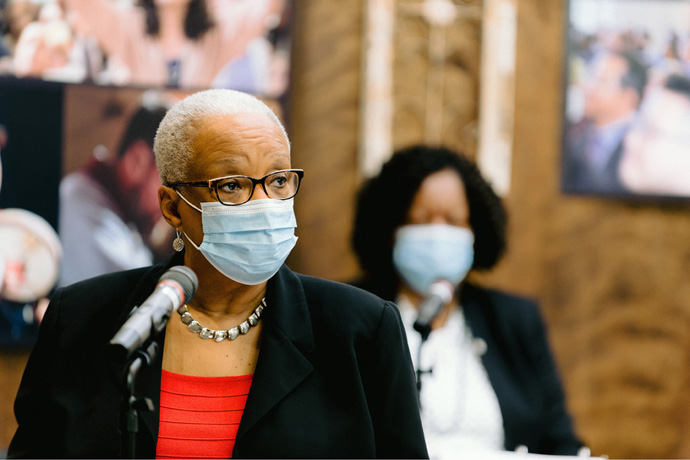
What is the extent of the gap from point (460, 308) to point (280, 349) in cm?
143

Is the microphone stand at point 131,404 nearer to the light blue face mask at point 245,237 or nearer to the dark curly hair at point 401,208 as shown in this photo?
the light blue face mask at point 245,237

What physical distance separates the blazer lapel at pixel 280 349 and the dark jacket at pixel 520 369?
123 centimetres

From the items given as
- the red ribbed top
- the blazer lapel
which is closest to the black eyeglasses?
the blazer lapel

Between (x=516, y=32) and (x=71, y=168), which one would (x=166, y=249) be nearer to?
(x=71, y=168)

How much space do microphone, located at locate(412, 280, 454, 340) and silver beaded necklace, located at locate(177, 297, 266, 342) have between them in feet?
1.53

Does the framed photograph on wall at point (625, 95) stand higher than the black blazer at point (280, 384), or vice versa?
the framed photograph on wall at point (625, 95)

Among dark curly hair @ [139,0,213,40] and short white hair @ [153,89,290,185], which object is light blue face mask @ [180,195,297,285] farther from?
dark curly hair @ [139,0,213,40]

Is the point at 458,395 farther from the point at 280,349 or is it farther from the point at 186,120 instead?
the point at 186,120

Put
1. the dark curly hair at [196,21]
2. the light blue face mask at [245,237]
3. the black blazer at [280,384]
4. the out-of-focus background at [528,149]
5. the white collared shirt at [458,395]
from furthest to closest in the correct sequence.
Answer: the out-of-focus background at [528,149] < the dark curly hair at [196,21] < the white collared shirt at [458,395] < the light blue face mask at [245,237] < the black blazer at [280,384]

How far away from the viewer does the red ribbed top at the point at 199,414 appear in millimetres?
1784

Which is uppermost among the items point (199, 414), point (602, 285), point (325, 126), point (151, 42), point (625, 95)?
point (151, 42)

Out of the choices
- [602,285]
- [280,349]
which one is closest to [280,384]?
[280,349]

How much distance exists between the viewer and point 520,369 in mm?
3018

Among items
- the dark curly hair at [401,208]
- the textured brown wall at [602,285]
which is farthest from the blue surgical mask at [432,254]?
the textured brown wall at [602,285]
